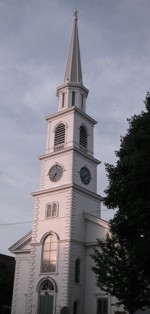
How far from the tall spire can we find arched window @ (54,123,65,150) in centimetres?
633

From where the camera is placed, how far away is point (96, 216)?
141ft

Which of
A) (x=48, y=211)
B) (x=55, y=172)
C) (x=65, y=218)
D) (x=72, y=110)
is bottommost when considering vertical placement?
(x=65, y=218)

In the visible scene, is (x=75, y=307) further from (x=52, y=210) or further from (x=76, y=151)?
(x=76, y=151)

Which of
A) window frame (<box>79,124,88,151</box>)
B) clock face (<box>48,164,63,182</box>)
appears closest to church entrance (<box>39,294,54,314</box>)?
clock face (<box>48,164,63,182</box>)

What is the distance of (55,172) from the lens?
143 feet

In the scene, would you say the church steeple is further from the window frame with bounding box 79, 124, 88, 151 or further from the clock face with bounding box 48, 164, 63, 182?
the clock face with bounding box 48, 164, 63, 182

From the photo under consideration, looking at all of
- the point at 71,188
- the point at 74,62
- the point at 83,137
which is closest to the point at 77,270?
the point at 71,188

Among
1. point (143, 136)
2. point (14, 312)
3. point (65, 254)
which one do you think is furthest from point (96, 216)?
point (143, 136)

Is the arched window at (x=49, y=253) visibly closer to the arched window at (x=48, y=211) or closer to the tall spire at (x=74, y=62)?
the arched window at (x=48, y=211)

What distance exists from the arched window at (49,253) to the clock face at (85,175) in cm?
684

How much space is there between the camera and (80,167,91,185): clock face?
43444 millimetres

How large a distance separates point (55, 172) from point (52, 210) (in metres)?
4.23

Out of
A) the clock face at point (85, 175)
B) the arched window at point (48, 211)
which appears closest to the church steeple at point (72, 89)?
the clock face at point (85, 175)

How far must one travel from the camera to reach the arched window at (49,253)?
129ft
